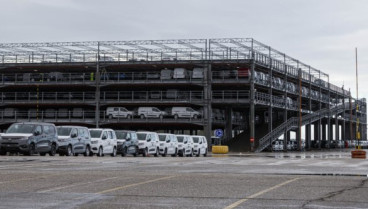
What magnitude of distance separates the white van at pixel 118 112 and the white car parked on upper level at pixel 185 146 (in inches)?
1054

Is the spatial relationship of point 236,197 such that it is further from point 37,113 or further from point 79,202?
point 37,113

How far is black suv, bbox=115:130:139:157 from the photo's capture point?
130 feet

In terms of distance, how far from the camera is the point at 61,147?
115 ft

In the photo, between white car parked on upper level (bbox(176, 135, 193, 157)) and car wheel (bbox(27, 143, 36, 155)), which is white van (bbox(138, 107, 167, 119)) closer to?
white car parked on upper level (bbox(176, 135, 193, 157))

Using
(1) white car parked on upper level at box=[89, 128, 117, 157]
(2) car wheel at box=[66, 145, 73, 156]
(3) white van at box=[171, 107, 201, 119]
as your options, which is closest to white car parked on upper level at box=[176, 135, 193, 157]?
(1) white car parked on upper level at box=[89, 128, 117, 157]

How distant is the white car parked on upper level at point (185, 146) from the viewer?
4666 cm

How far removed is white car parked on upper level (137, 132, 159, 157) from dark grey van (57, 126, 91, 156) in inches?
197

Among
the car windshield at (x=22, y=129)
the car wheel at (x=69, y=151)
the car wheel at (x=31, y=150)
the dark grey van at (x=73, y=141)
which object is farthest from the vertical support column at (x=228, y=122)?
the car wheel at (x=31, y=150)

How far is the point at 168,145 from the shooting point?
147 ft

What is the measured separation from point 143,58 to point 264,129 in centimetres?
1988

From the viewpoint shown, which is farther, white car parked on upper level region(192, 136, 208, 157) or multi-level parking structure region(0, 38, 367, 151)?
multi-level parking structure region(0, 38, 367, 151)

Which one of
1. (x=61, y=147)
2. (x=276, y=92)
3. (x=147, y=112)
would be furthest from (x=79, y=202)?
(x=276, y=92)

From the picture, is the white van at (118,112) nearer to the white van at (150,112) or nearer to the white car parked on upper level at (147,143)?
the white van at (150,112)

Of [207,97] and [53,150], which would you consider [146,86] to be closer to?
[207,97]
